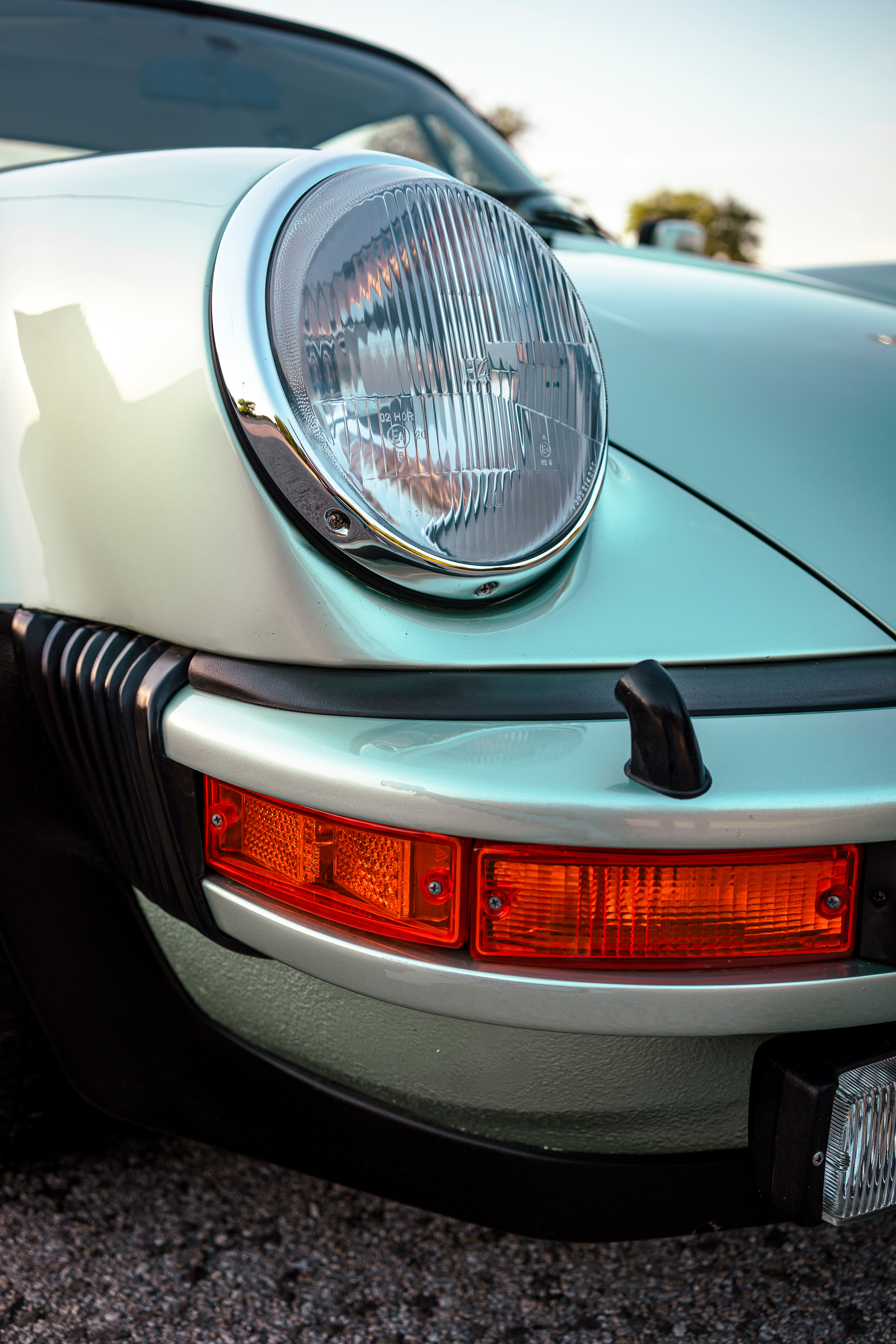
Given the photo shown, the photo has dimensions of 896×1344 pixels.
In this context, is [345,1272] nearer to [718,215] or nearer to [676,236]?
[676,236]

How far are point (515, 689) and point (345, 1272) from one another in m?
0.72

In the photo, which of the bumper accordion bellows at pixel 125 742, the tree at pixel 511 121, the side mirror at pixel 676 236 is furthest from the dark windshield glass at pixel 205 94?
the tree at pixel 511 121

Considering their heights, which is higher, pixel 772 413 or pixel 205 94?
pixel 205 94

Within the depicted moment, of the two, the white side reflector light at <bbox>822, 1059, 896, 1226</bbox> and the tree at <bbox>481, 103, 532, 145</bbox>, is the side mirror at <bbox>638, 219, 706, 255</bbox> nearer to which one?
the white side reflector light at <bbox>822, 1059, 896, 1226</bbox>

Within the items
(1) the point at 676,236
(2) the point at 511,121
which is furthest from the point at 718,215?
(1) the point at 676,236

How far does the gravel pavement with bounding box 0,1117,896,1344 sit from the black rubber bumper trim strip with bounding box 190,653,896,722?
0.67 meters

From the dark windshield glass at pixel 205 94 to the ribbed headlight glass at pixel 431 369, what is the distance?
0.75m

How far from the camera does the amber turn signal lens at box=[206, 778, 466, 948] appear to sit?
0.83 metres

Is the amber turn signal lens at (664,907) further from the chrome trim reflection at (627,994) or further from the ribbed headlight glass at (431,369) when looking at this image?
the ribbed headlight glass at (431,369)

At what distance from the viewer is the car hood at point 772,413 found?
1001 mm

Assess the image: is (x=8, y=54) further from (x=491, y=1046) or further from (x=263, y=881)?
(x=491, y=1046)

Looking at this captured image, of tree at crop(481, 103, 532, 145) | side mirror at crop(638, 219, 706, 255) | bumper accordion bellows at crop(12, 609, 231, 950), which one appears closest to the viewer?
bumper accordion bellows at crop(12, 609, 231, 950)

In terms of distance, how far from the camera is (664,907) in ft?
2.70

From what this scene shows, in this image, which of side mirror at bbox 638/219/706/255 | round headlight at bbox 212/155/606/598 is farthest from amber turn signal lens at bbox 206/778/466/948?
side mirror at bbox 638/219/706/255
